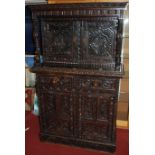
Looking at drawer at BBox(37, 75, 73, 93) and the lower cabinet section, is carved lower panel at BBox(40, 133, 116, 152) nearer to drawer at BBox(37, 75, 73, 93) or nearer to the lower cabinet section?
the lower cabinet section

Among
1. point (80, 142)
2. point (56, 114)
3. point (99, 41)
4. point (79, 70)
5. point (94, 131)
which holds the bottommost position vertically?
point (80, 142)

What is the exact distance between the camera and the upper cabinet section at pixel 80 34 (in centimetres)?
193

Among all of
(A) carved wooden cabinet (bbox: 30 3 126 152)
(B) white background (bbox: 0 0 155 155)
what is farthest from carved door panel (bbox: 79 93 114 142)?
(B) white background (bbox: 0 0 155 155)

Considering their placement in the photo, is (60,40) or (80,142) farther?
(80,142)

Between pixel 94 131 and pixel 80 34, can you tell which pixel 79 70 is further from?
pixel 94 131

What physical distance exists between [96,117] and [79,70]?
0.57 meters

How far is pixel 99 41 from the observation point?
2059 mm

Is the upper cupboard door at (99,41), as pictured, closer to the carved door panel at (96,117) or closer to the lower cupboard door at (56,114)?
the carved door panel at (96,117)

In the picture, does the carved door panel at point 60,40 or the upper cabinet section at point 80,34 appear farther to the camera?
the carved door panel at point 60,40

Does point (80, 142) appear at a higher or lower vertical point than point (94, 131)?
lower
